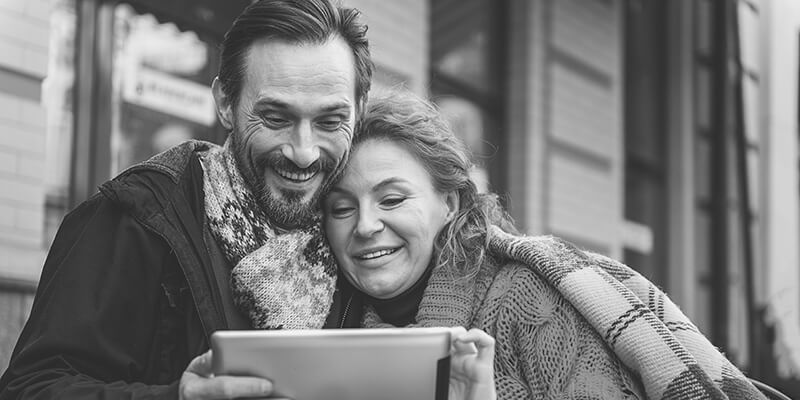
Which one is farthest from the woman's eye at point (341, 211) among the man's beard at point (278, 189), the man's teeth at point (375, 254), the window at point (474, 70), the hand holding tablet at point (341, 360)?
the window at point (474, 70)

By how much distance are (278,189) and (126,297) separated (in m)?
0.44

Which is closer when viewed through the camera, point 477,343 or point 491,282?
point 477,343

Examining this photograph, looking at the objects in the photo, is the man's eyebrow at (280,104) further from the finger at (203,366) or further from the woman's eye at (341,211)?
the finger at (203,366)

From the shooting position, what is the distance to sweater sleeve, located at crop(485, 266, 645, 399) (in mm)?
2367

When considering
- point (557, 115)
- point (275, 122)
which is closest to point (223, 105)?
point (275, 122)

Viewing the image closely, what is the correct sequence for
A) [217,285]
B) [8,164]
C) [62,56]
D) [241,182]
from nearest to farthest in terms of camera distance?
[217,285], [241,182], [8,164], [62,56]

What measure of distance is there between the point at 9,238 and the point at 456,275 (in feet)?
6.44

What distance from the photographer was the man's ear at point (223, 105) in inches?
98.3

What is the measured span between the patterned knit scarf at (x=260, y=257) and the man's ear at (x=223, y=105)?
0.22 ft

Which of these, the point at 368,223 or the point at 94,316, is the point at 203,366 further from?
the point at 368,223

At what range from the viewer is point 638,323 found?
2.39 m

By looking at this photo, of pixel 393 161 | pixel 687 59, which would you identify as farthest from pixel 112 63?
pixel 687 59

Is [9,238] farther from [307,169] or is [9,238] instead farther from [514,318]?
[514,318]

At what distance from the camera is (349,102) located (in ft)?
8.05
